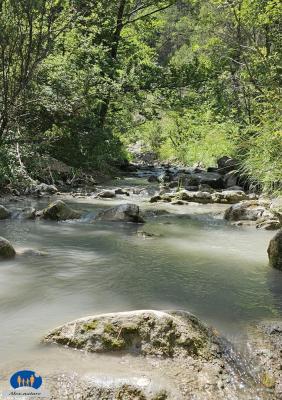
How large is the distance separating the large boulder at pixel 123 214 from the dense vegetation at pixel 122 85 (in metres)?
2.39

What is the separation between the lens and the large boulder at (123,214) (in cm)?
785

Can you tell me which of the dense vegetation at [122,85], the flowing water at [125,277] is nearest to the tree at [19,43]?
the dense vegetation at [122,85]

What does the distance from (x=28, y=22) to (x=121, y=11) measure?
11378mm

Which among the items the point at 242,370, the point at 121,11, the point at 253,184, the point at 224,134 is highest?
the point at 121,11

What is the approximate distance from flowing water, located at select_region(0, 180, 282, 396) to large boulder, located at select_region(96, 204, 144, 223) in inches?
15.2

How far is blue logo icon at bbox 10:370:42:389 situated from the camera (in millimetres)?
2342

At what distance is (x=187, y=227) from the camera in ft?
24.9

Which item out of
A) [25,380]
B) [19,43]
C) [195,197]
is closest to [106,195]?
[195,197]

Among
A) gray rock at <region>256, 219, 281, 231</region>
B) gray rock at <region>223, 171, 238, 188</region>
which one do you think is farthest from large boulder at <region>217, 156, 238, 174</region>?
gray rock at <region>256, 219, 281, 231</region>

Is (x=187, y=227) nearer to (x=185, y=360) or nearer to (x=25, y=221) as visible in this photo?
(x=25, y=221)

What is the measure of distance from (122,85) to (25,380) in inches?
552

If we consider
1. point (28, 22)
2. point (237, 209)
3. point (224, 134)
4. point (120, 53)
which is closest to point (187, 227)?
point (237, 209)

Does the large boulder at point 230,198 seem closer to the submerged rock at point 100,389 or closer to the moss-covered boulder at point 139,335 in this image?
the moss-covered boulder at point 139,335

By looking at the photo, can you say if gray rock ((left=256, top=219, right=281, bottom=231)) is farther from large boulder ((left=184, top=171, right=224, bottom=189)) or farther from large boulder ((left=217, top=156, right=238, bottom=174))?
large boulder ((left=217, top=156, right=238, bottom=174))
